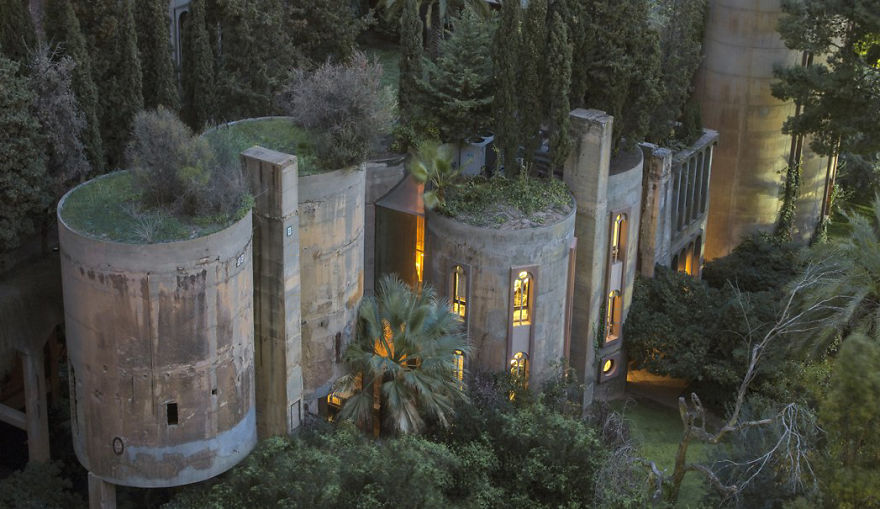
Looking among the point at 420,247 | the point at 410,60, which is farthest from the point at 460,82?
the point at 420,247

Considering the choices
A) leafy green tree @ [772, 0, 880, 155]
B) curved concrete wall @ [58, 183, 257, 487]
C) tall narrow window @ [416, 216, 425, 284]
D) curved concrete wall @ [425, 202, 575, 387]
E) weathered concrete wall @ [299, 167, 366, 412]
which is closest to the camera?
curved concrete wall @ [58, 183, 257, 487]

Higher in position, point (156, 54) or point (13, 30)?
point (13, 30)

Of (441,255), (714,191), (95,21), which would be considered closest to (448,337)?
(441,255)

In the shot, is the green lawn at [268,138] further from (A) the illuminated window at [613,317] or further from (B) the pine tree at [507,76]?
(A) the illuminated window at [613,317]

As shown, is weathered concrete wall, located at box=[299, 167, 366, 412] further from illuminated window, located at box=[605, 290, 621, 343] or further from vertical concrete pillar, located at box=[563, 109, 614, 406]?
illuminated window, located at box=[605, 290, 621, 343]

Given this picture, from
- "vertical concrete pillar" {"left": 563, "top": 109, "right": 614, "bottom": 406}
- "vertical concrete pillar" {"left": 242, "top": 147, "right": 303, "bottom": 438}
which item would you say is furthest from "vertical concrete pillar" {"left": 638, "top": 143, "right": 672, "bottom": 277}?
"vertical concrete pillar" {"left": 242, "top": 147, "right": 303, "bottom": 438}

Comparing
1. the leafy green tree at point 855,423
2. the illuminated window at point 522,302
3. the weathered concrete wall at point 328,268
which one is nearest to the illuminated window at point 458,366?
the illuminated window at point 522,302

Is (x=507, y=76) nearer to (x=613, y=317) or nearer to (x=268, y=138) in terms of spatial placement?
(x=268, y=138)
